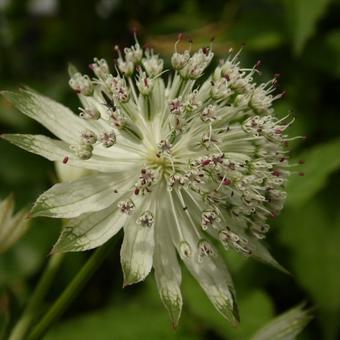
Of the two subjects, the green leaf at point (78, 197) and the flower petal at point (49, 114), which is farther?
the flower petal at point (49, 114)

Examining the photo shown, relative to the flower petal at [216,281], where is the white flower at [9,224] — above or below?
below

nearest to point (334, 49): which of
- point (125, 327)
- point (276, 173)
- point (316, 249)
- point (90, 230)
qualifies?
point (316, 249)

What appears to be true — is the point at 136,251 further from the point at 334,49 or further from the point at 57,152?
the point at 334,49

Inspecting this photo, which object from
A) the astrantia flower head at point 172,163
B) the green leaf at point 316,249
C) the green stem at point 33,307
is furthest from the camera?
the green leaf at point 316,249

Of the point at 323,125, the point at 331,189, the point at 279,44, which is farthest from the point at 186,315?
the point at 279,44

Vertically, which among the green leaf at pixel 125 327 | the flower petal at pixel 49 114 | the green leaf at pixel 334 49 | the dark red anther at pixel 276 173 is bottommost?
the green leaf at pixel 125 327

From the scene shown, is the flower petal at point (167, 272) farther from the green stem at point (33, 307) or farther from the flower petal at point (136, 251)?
the green stem at point (33, 307)

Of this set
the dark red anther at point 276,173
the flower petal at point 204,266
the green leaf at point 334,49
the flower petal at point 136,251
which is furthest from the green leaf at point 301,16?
the flower petal at point 136,251

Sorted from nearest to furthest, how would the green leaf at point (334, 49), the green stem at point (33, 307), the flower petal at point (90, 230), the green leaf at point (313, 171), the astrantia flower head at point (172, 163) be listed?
1. the flower petal at point (90, 230)
2. the astrantia flower head at point (172, 163)
3. the green stem at point (33, 307)
4. the green leaf at point (313, 171)
5. the green leaf at point (334, 49)

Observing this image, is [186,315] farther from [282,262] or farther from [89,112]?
[89,112]
